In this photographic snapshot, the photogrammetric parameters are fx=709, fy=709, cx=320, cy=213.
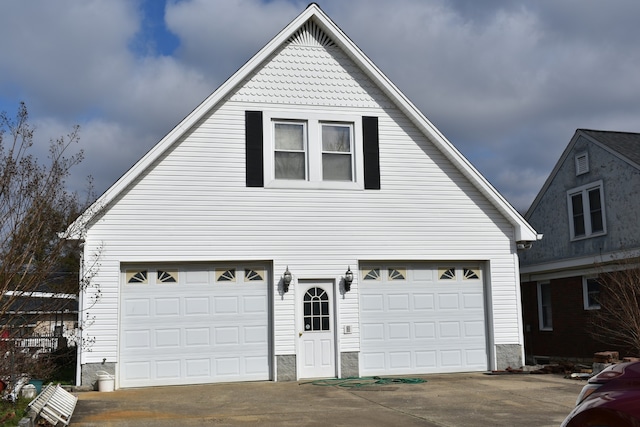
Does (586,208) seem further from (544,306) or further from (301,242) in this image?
(301,242)

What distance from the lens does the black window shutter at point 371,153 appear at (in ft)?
53.0

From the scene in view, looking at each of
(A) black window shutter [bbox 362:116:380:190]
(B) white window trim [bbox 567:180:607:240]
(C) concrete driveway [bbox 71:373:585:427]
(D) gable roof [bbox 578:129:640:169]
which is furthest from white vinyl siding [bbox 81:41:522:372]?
(D) gable roof [bbox 578:129:640:169]

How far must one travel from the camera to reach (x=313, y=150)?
16.0m

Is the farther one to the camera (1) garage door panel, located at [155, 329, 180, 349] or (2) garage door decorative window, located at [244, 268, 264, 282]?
(2) garage door decorative window, located at [244, 268, 264, 282]

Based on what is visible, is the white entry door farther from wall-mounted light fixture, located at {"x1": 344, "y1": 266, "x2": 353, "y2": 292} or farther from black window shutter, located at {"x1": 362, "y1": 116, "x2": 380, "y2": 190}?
black window shutter, located at {"x1": 362, "y1": 116, "x2": 380, "y2": 190}

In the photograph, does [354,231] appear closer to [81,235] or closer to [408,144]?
[408,144]

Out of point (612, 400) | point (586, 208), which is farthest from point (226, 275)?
point (586, 208)

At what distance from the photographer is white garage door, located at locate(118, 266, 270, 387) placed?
47.9 feet

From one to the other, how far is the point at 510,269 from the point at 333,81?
19.8ft

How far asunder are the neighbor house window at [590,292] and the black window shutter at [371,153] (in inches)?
308

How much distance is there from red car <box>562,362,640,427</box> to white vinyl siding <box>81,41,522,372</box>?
36.2 feet

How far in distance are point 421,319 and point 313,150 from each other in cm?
457

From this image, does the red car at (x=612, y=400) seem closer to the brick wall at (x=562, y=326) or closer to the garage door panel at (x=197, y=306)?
the garage door panel at (x=197, y=306)

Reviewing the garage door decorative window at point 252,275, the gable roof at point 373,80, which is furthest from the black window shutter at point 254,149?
the garage door decorative window at point 252,275
